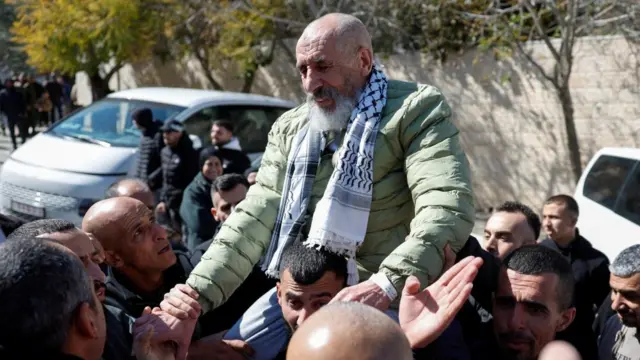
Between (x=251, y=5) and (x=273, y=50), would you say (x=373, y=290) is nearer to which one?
(x=251, y=5)

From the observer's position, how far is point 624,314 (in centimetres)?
382

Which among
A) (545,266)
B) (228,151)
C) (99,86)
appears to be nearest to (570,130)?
(228,151)

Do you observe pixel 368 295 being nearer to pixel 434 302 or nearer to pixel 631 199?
pixel 434 302

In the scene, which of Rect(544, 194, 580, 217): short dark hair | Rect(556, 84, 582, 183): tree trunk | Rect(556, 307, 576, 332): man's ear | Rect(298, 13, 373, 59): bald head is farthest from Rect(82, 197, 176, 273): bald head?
Rect(556, 84, 582, 183): tree trunk

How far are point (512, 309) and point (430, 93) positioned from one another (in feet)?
2.92

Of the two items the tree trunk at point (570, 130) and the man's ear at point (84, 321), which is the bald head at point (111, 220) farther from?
the tree trunk at point (570, 130)

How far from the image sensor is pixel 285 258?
11.1 ft

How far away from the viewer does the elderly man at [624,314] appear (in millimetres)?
3684

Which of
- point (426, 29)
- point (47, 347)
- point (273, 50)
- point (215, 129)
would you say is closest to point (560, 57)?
point (426, 29)

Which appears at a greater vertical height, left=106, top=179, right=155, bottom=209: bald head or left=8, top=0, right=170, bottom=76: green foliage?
left=106, top=179, right=155, bottom=209: bald head

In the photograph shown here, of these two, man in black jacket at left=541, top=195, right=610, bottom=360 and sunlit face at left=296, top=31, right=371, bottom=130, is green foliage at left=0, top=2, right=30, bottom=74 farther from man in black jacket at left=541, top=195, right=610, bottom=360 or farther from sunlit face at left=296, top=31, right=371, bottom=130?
sunlit face at left=296, top=31, right=371, bottom=130

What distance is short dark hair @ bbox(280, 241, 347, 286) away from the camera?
10.9ft

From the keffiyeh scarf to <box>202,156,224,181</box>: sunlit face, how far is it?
4706mm

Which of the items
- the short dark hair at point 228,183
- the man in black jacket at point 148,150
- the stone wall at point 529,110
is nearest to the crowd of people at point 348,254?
the short dark hair at point 228,183
